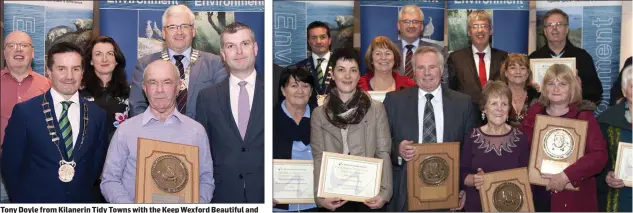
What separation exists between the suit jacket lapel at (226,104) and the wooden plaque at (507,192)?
1841 millimetres

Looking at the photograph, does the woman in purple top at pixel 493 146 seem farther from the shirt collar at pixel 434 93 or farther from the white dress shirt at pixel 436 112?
the shirt collar at pixel 434 93

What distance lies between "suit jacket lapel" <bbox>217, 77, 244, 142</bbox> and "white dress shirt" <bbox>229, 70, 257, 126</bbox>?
0.02m

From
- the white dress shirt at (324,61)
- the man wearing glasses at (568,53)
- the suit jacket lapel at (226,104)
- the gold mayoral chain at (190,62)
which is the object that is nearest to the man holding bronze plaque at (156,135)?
the gold mayoral chain at (190,62)

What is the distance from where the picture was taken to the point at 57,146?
23.5ft

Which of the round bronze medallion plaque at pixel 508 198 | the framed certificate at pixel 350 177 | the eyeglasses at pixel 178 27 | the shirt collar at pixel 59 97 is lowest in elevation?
the round bronze medallion plaque at pixel 508 198

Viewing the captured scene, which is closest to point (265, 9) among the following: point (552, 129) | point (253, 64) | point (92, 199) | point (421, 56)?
point (253, 64)

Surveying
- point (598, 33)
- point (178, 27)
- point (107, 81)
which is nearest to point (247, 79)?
point (178, 27)

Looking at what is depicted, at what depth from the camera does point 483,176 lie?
288 inches

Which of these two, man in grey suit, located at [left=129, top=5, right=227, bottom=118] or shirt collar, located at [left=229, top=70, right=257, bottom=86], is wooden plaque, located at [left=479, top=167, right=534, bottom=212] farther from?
man in grey suit, located at [left=129, top=5, right=227, bottom=118]

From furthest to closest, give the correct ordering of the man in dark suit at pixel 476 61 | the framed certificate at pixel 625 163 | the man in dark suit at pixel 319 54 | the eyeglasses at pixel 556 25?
the eyeglasses at pixel 556 25, the man in dark suit at pixel 476 61, the man in dark suit at pixel 319 54, the framed certificate at pixel 625 163

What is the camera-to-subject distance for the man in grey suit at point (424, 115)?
24.4ft

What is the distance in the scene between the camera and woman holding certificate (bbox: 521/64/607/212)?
733cm

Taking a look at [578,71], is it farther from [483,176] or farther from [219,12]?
[219,12]

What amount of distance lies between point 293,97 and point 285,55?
54cm
